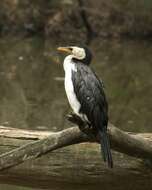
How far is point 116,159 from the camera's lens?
5070 mm

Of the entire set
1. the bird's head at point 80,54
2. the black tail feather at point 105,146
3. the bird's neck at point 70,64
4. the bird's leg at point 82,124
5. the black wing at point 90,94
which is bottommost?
the black tail feather at point 105,146

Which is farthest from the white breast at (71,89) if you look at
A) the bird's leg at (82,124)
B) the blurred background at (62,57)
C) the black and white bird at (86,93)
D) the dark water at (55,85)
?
the dark water at (55,85)

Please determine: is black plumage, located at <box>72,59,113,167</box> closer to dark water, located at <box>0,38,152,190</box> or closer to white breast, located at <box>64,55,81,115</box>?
white breast, located at <box>64,55,81,115</box>

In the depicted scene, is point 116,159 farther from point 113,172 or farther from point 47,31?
point 47,31

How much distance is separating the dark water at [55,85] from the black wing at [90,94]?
99.1 inches

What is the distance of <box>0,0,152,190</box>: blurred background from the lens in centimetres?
1155

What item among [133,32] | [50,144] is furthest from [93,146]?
[133,32]

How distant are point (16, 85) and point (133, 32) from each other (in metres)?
13.9

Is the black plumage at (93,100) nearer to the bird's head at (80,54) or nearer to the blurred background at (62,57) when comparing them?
the bird's head at (80,54)

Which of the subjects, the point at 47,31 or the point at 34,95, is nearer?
the point at 34,95

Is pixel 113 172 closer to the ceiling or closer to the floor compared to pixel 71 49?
closer to the floor

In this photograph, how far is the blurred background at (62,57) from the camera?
11.6 metres

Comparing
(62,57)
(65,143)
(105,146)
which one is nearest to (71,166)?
(105,146)

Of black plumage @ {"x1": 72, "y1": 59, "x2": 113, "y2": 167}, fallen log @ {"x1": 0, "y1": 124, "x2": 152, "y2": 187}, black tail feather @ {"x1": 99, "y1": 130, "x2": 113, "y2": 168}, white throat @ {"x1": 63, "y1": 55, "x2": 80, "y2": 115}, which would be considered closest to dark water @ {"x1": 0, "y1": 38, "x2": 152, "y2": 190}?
fallen log @ {"x1": 0, "y1": 124, "x2": 152, "y2": 187}
